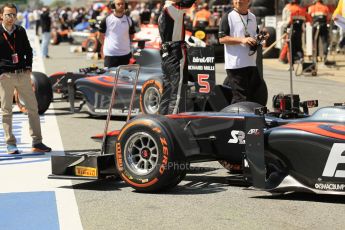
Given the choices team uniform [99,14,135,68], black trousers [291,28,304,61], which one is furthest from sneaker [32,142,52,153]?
black trousers [291,28,304,61]

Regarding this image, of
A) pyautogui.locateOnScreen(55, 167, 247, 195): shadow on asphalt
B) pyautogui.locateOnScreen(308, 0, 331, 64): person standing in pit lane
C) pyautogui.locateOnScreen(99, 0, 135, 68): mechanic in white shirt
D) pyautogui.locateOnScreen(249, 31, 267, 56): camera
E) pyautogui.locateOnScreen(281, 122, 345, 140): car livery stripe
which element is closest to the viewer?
pyautogui.locateOnScreen(281, 122, 345, 140): car livery stripe

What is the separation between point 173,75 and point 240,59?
77 cm

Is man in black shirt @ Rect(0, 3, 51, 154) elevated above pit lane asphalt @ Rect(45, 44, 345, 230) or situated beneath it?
elevated above

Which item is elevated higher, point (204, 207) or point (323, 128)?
point (323, 128)

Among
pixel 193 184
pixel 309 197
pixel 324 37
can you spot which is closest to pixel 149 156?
pixel 193 184

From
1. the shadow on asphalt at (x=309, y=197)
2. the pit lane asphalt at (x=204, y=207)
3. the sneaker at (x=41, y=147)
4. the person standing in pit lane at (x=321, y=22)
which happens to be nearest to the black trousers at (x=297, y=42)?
the person standing in pit lane at (x=321, y=22)

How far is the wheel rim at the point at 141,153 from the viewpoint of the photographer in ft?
24.4

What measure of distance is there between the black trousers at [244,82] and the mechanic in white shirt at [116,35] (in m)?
4.14

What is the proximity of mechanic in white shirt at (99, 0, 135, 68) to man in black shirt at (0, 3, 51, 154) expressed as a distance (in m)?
3.26

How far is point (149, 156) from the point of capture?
Result: 744 centimetres

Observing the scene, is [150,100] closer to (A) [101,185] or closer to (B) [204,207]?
(A) [101,185]

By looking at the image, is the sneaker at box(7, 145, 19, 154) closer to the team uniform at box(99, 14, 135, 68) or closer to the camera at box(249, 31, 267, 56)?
the camera at box(249, 31, 267, 56)

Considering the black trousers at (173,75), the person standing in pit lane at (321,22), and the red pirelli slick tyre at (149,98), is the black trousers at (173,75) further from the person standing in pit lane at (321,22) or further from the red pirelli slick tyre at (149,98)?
the person standing in pit lane at (321,22)

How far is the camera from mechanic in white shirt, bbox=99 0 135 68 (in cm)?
1338
